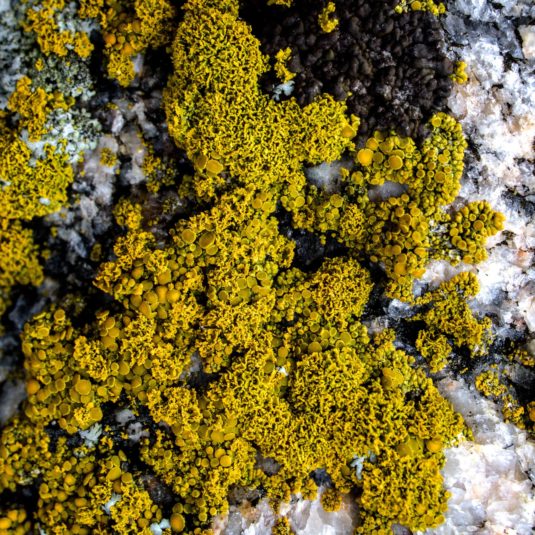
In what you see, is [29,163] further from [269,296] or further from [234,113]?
[269,296]

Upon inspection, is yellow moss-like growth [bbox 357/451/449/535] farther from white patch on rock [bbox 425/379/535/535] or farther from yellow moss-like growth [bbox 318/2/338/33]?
yellow moss-like growth [bbox 318/2/338/33]

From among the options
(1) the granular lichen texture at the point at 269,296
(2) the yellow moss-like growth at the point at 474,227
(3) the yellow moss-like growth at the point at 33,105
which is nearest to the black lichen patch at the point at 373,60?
(1) the granular lichen texture at the point at 269,296

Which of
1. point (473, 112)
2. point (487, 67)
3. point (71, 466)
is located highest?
point (487, 67)

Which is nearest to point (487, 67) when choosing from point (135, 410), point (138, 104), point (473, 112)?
point (473, 112)

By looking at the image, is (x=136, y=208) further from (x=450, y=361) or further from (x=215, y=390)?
(x=450, y=361)

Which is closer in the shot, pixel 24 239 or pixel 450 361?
pixel 450 361

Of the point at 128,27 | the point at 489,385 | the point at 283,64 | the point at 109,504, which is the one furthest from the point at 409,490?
the point at 128,27
